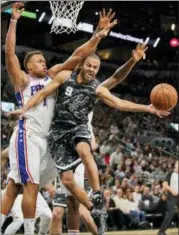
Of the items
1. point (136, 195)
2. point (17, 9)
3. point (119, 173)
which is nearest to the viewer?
point (17, 9)

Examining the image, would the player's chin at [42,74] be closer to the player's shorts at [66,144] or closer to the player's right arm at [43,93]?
the player's right arm at [43,93]

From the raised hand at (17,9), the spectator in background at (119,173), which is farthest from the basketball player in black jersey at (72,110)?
the spectator in background at (119,173)

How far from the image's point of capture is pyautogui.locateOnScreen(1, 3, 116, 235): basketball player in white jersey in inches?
235

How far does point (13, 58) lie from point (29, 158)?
3.53ft

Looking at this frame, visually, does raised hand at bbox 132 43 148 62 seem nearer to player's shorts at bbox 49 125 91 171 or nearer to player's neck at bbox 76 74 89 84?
player's neck at bbox 76 74 89 84

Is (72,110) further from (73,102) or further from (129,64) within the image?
(129,64)

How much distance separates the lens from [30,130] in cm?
619

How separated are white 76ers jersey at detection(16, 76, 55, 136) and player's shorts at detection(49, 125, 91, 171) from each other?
145 millimetres

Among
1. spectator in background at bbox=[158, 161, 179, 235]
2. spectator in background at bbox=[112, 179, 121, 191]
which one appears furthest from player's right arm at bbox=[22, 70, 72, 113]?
spectator in background at bbox=[112, 179, 121, 191]

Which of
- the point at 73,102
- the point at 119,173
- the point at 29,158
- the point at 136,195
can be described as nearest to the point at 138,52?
the point at 73,102

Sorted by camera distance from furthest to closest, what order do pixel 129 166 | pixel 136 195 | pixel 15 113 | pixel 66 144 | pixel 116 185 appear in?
pixel 129 166, pixel 116 185, pixel 136 195, pixel 66 144, pixel 15 113

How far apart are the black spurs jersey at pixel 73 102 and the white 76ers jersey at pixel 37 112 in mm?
77

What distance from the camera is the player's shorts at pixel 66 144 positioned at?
608 cm

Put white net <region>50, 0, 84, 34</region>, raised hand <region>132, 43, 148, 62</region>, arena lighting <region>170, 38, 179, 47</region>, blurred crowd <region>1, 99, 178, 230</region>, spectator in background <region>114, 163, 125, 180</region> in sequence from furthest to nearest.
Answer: arena lighting <region>170, 38, 179, 47</region> < spectator in background <region>114, 163, 125, 180</region> < blurred crowd <region>1, 99, 178, 230</region> < white net <region>50, 0, 84, 34</region> < raised hand <region>132, 43, 148, 62</region>
